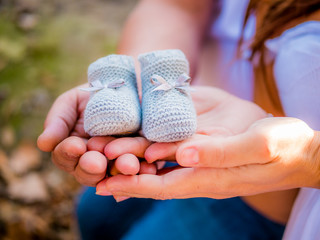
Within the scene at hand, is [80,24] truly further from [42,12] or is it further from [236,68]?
[236,68]

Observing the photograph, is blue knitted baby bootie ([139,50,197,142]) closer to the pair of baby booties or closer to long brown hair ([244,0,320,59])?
the pair of baby booties

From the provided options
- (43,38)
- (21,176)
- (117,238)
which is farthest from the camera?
(43,38)

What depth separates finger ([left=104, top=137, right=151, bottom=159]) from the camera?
2.43ft

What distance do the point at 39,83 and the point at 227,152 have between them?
1767 millimetres

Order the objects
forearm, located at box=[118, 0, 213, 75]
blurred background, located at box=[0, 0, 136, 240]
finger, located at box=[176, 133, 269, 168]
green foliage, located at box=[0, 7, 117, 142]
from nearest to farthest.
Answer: finger, located at box=[176, 133, 269, 168] → forearm, located at box=[118, 0, 213, 75] → blurred background, located at box=[0, 0, 136, 240] → green foliage, located at box=[0, 7, 117, 142]

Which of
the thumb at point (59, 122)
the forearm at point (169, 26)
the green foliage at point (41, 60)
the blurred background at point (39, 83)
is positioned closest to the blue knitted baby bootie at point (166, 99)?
the thumb at point (59, 122)

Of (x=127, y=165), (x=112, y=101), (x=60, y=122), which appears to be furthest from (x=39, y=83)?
(x=127, y=165)

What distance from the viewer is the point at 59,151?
0.77 m

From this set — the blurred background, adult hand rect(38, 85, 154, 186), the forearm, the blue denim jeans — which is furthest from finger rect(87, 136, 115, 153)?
the blurred background

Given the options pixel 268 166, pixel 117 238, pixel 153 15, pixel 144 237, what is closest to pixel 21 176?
pixel 117 238

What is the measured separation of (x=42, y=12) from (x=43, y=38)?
1.07ft

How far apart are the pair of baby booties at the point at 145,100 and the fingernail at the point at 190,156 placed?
8cm

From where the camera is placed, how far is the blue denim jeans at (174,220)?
1.05 meters

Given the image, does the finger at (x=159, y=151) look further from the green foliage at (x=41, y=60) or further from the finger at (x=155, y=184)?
the green foliage at (x=41, y=60)
